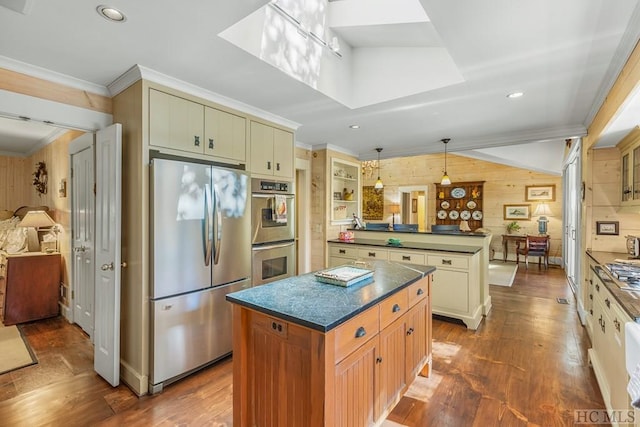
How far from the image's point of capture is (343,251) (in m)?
4.59

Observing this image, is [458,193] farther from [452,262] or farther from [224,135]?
[224,135]

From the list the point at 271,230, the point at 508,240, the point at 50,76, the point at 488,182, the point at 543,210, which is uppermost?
the point at 50,76

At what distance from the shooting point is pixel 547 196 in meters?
7.74

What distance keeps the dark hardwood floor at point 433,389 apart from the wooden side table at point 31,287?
50cm

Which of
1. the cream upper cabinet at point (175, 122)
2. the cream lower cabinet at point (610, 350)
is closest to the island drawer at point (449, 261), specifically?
the cream lower cabinet at point (610, 350)

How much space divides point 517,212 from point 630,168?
562 centimetres

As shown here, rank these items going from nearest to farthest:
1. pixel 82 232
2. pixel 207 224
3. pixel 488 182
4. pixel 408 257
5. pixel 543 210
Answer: pixel 207 224 < pixel 82 232 < pixel 408 257 < pixel 543 210 < pixel 488 182

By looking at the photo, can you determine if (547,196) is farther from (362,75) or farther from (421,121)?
(362,75)

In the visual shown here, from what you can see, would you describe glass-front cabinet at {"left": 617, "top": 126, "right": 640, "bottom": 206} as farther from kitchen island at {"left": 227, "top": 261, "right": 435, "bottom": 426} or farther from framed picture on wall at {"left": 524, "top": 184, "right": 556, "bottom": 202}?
framed picture on wall at {"left": 524, "top": 184, "right": 556, "bottom": 202}

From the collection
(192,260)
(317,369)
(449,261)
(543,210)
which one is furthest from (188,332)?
(543,210)

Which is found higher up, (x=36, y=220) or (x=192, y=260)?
(x=36, y=220)

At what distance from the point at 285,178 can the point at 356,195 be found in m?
2.46

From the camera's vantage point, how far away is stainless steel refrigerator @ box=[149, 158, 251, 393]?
2303mm

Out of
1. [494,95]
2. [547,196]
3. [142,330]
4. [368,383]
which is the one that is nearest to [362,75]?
[494,95]
